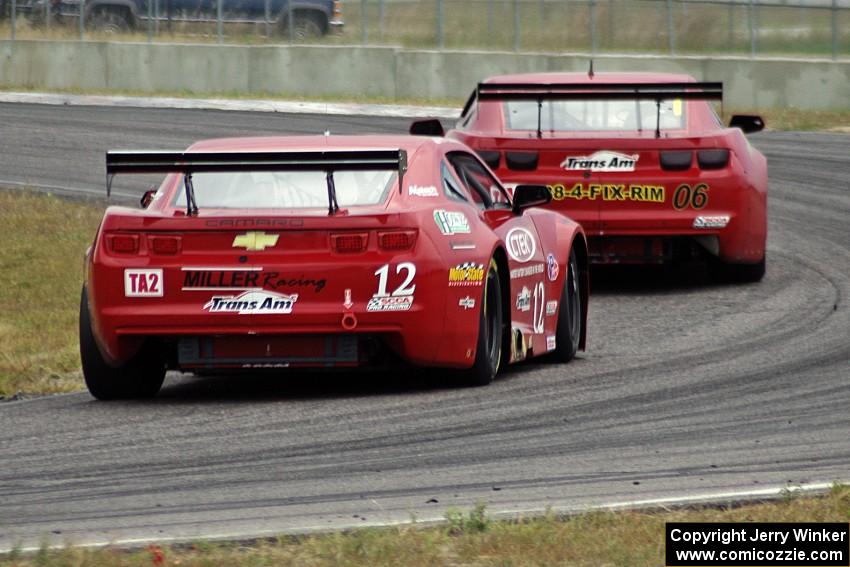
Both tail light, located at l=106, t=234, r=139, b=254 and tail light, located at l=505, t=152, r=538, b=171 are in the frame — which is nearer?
tail light, located at l=106, t=234, r=139, b=254

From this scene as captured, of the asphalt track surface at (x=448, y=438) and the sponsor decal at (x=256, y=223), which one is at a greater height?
the sponsor decal at (x=256, y=223)

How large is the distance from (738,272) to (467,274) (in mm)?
5348

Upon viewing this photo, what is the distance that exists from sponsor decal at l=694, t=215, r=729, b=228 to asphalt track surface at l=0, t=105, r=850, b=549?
2.78ft

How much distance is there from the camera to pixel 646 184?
12812 millimetres

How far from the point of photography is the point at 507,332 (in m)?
9.32

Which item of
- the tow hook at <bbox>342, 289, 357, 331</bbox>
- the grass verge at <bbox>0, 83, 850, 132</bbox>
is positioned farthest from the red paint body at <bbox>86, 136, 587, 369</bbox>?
the grass verge at <bbox>0, 83, 850, 132</bbox>

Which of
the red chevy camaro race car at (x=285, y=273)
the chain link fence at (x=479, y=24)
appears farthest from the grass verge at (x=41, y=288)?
the chain link fence at (x=479, y=24)

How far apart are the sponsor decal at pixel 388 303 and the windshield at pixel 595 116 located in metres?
5.07

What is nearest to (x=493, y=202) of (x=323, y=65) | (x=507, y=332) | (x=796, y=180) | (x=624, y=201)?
(x=507, y=332)

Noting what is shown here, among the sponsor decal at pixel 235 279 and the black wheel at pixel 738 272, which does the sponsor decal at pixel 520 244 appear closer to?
the sponsor decal at pixel 235 279

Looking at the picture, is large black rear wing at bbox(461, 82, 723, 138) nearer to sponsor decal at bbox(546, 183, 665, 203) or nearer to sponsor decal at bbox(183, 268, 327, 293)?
sponsor decal at bbox(546, 183, 665, 203)

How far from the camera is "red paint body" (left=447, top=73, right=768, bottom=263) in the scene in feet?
42.0

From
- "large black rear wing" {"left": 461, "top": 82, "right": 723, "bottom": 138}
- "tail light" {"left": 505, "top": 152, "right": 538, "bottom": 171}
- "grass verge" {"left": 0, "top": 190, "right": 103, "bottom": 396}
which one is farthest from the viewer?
"tail light" {"left": 505, "top": 152, "right": 538, "bottom": 171}

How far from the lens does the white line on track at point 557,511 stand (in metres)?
5.60
